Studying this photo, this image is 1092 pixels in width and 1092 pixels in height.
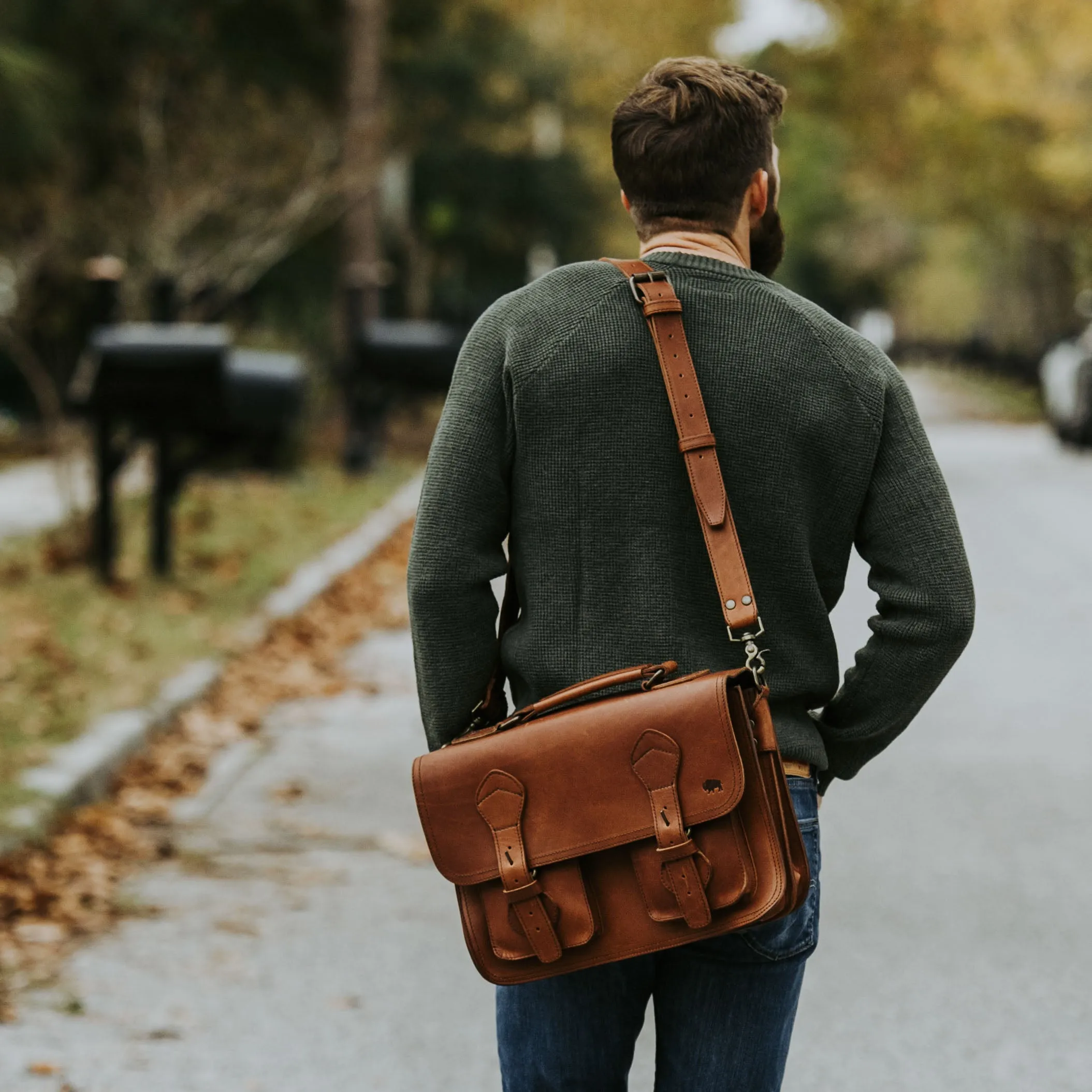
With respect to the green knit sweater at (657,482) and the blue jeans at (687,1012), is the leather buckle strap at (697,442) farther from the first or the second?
the blue jeans at (687,1012)

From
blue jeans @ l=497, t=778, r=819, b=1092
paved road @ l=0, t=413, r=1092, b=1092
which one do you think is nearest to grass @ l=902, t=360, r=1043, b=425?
paved road @ l=0, t=413, r=1092, b=1092

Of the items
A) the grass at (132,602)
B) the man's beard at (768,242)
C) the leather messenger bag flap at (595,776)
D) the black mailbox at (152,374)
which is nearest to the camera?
the leather messenger bag flap at (595,776)

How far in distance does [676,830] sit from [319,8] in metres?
20.4

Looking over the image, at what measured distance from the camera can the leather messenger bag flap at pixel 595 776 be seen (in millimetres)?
2096

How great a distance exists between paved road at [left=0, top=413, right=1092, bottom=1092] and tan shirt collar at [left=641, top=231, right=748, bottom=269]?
2.30 metres

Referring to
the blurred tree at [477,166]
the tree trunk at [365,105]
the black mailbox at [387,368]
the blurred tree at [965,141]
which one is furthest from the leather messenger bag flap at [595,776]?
the blurred tree at [965,141]

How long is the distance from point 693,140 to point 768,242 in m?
0.25

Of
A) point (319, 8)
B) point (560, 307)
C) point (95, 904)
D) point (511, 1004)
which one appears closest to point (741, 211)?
point (560, 307)

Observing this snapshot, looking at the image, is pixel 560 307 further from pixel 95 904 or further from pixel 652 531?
pixel 95 904

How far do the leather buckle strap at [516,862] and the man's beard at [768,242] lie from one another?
2.53ft

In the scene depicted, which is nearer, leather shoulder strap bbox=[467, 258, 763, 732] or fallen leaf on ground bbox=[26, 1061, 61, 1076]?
leather shoulder strap bbox=[467, 258, 763, 732]

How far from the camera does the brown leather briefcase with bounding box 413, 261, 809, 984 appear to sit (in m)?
2.10

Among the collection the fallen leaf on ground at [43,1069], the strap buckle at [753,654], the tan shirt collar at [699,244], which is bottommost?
the fallen leaf on ground at [43,1069]

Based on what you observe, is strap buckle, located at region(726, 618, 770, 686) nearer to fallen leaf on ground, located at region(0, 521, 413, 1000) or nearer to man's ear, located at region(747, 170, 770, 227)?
man's ear, located at region(747, 170, 770, 227)
